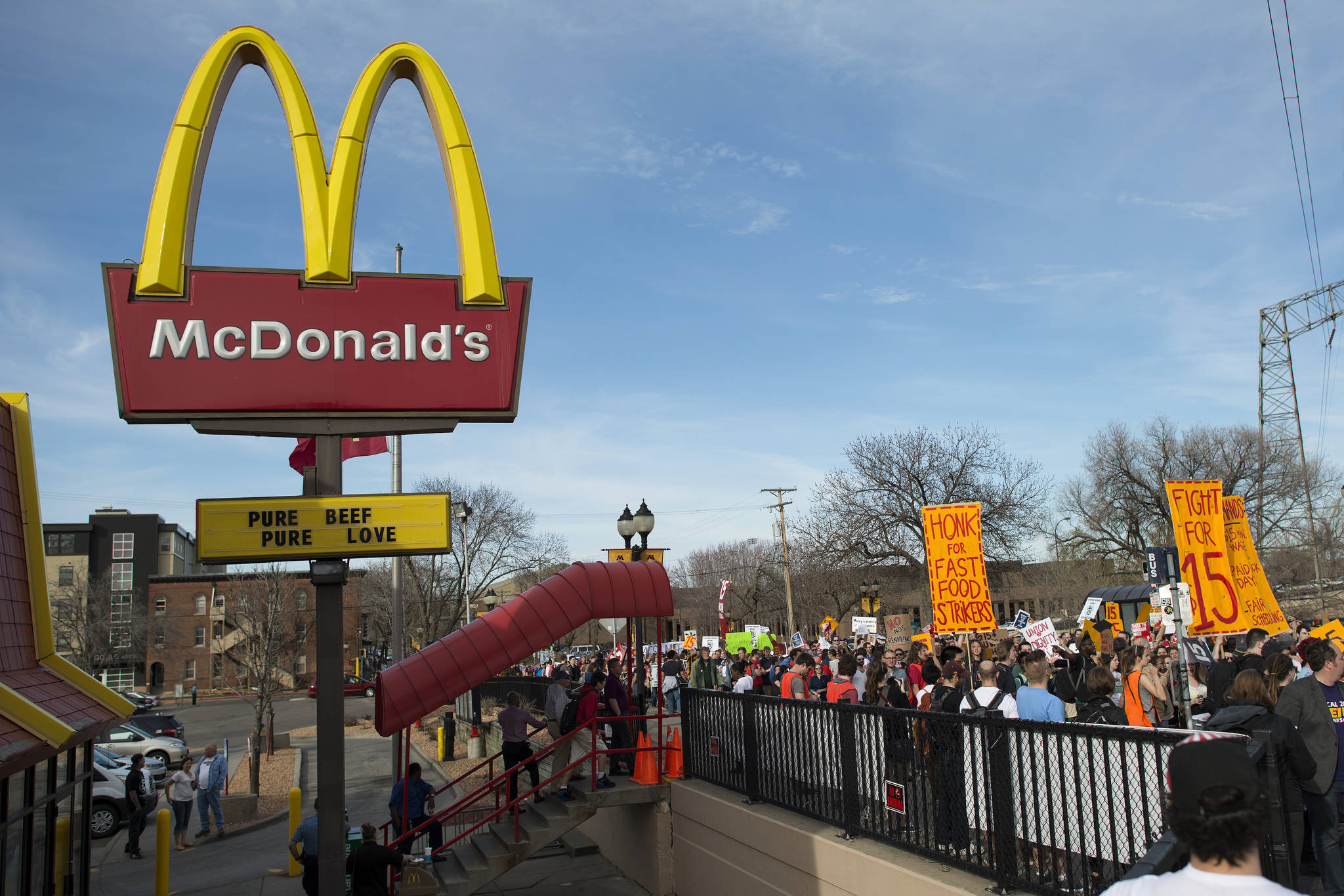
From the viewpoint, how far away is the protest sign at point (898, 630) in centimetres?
2923

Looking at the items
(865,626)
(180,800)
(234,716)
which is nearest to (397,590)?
(180,800)

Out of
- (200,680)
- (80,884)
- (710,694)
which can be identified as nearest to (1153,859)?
(710,694)

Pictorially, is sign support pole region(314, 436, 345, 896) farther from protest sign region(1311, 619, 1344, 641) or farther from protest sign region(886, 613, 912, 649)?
protest sign region(886, 613, 912, 649)

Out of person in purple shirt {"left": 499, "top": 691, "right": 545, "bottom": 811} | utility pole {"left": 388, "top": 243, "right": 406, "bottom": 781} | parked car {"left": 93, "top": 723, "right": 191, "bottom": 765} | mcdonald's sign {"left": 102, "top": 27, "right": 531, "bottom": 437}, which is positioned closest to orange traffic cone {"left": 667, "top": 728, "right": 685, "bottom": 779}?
person in purple shirt {"left": 499, "top": 691, "right": 545, "bottom": 811}

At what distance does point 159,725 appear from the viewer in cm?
3095

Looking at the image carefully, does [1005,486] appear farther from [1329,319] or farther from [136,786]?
[136,786]

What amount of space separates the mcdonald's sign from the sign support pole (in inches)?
46.3

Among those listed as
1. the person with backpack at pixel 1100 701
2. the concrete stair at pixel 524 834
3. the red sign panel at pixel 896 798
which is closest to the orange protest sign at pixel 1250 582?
the person with backpack at pixel 1100 701

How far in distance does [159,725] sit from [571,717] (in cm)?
2431

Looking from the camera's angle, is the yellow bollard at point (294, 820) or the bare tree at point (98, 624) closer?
the yellow bollard at point (294, 820)

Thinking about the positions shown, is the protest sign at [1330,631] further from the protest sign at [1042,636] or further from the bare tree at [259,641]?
the bare tree at [259,641]

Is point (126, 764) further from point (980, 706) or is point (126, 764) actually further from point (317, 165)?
point (980, 706)

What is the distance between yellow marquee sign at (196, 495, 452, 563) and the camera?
27.3ft

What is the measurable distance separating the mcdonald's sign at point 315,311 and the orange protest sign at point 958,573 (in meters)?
10.9
